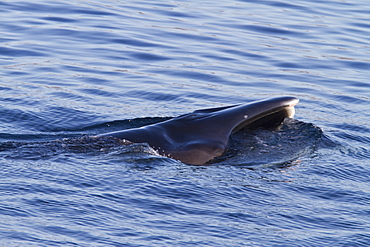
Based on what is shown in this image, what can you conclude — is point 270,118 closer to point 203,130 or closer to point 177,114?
point 203,130

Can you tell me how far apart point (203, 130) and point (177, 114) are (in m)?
3.32

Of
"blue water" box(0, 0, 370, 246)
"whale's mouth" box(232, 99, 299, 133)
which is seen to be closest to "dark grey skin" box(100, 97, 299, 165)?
"whale's mouth" box(232, 99, 299, 133)

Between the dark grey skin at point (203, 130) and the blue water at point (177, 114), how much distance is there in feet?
0.51

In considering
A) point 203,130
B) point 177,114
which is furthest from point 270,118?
point 177,114

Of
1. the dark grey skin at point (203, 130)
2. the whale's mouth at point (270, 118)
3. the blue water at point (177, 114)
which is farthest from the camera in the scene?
the whale's mouth at point (270, 118)

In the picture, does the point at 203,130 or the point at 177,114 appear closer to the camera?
the point at 203,130

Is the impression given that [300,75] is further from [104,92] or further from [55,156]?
[55,156]

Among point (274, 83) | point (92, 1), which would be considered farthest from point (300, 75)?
point (92, 1)

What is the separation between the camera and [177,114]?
11.9 m

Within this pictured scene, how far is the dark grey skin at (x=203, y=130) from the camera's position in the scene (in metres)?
8.34

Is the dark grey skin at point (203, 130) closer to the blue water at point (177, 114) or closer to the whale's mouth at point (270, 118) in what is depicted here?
the whale's mouth at point (270, 118)

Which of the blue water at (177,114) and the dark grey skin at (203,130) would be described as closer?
the blue water at (177,114)

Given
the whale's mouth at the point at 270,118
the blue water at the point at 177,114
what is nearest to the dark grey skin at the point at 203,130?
the whale's mouth at the point at 270,118

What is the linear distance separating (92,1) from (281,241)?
55.2 feet
